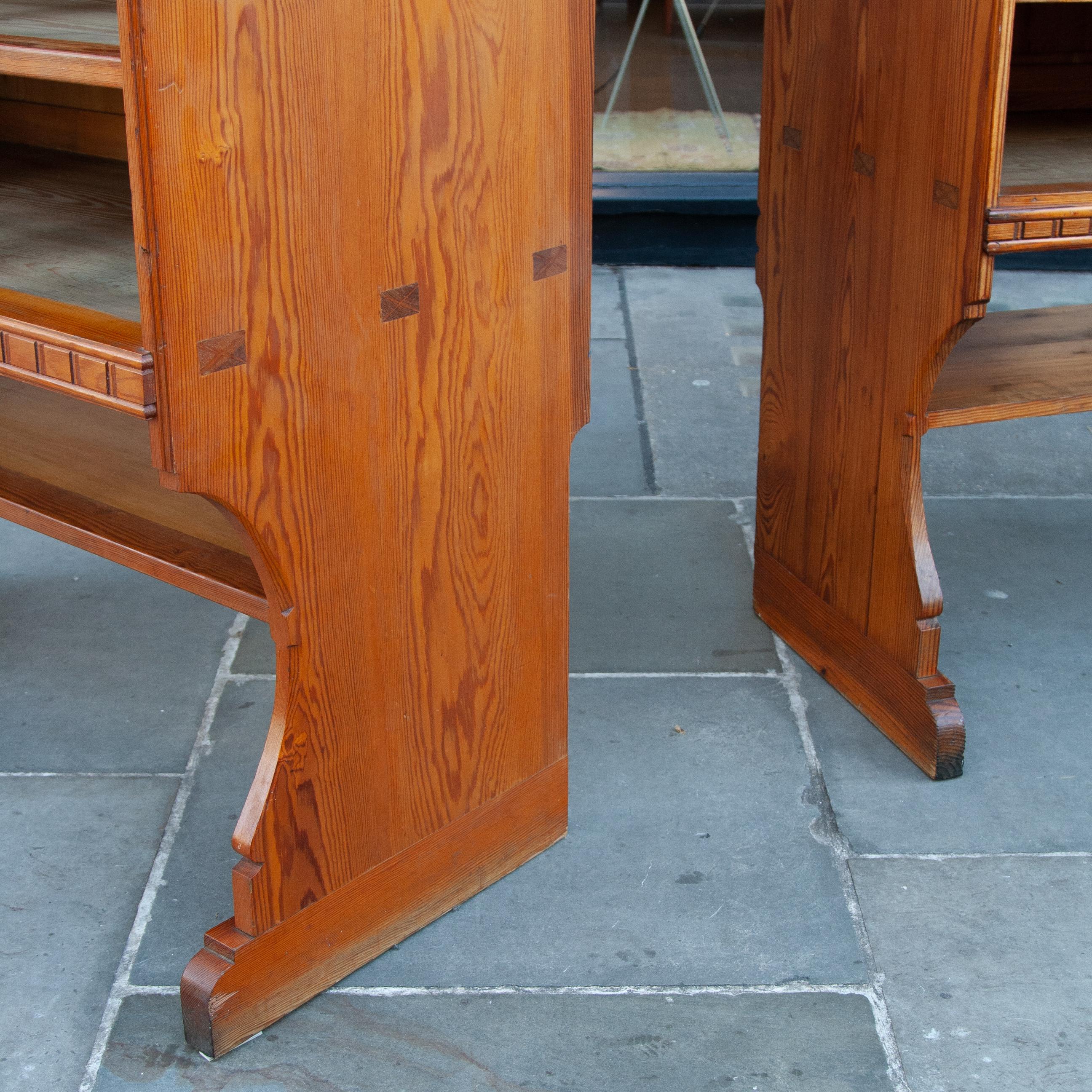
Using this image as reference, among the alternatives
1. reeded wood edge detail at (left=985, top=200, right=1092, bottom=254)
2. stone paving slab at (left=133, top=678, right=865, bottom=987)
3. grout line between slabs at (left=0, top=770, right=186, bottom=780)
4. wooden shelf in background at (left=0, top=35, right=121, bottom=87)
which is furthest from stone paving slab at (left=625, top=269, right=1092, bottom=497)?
wooden shelf in background at (left=0, top=35, right=121, bottom=87)

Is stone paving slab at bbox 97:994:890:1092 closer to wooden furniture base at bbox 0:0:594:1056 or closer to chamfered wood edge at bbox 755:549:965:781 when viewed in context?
wooden furniture base at bbox 0:0:594:1056

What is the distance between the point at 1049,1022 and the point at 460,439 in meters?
1.04

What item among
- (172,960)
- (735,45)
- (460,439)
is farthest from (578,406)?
(735,45)

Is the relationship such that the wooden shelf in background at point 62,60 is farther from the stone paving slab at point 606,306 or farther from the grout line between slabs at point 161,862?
the stone paving slab at point 606,306

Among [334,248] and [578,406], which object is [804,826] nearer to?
[578,406]

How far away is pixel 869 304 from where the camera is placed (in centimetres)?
219

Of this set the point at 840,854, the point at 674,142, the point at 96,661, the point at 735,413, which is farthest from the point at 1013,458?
the point at 96,661

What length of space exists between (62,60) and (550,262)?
2.02ft

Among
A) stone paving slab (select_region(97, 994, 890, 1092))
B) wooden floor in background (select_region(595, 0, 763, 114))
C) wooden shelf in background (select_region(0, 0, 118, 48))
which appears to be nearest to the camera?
wooden shelf in background (select_region(0, 0, 118, 48))

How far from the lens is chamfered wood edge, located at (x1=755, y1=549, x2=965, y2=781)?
2.16 metres

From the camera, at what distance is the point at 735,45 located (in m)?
4.69

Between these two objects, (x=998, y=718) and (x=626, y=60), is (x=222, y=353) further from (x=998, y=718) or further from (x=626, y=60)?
(x=626, y=60)

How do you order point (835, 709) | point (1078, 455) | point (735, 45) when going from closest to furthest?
point (835, 709), point (1078, 455), point (735, 45)

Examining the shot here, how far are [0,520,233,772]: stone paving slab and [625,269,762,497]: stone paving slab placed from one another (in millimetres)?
1232
